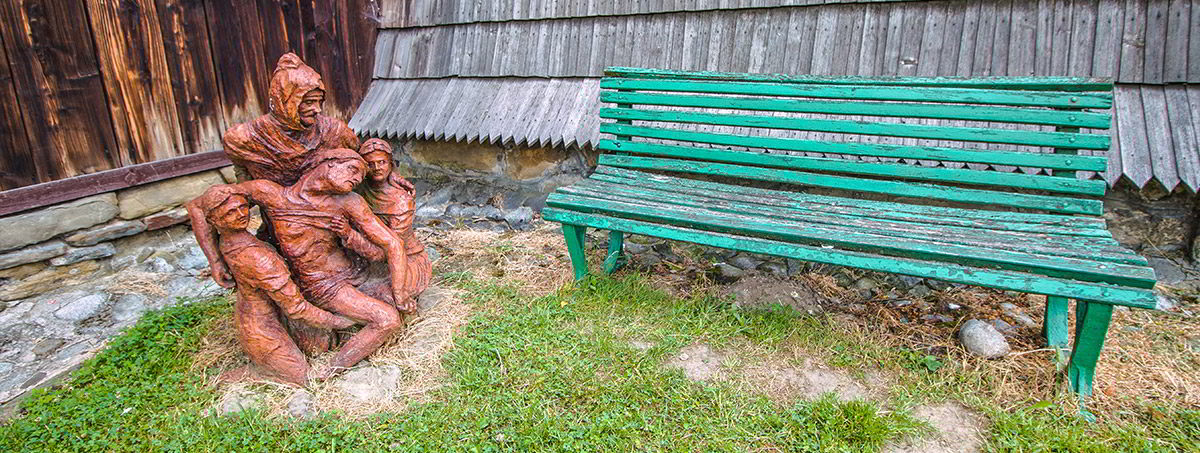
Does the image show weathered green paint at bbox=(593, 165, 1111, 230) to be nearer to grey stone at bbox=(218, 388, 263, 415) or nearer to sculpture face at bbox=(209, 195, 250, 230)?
sculpture face at bbox=(209, 195, 250, 230)

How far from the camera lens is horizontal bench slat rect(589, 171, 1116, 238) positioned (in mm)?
2875

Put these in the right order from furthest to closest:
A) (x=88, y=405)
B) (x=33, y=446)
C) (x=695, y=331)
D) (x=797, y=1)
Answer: (x=797, y=1) < (x=695, y=331) < (x=88, y=405) < (x=33, y=446)

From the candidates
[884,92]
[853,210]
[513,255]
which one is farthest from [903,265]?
[513,255]

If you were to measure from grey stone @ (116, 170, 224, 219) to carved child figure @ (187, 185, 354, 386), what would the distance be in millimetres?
1921

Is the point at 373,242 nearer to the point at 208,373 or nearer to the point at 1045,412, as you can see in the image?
the point at 208,373

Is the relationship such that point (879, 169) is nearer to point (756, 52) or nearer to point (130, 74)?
point (756, 52)

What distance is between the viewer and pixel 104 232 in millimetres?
4203

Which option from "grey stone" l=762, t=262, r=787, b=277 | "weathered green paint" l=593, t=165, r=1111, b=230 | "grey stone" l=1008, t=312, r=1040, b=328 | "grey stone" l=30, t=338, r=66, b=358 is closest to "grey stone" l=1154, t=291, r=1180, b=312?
"grey stone" l=1008, t=312, r=1040, b=328

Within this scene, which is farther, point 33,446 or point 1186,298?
point 1186,298

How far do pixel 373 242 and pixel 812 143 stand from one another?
7.17 ft

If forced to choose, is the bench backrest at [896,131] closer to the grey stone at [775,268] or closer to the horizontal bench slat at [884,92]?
the horizontal bench slat at [884,92]

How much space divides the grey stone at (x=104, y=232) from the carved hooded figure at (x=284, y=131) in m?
1.87

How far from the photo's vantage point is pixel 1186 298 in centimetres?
360

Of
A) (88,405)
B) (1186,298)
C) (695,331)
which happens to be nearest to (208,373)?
(88,405)
